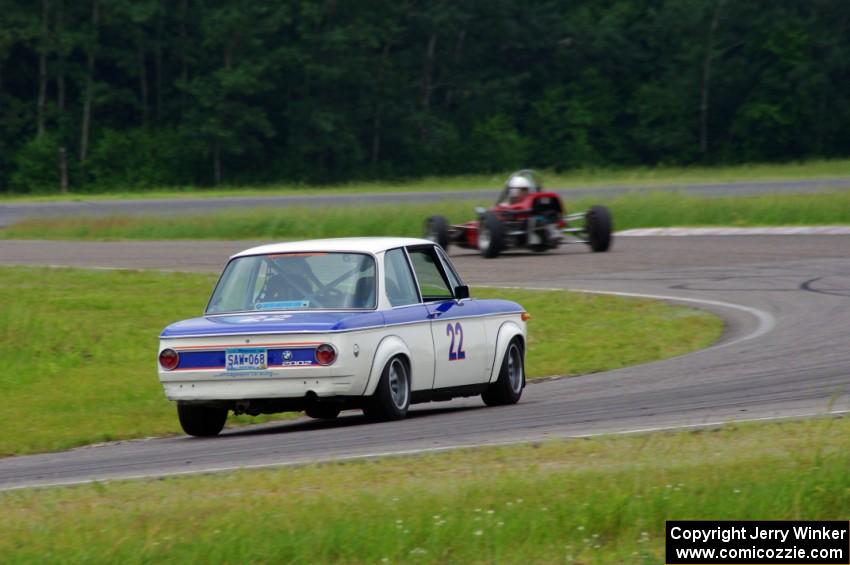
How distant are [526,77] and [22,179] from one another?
26172mm

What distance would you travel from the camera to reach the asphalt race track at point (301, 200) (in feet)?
147

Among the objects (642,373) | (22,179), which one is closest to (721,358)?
(642,373)

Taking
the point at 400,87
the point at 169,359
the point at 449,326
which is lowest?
the point at 169,359

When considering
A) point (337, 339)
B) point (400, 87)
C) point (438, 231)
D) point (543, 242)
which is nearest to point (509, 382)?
point (337, 339)

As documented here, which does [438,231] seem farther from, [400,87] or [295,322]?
[400,87]

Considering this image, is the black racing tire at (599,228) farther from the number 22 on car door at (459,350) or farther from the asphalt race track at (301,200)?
the number 22 on car door at (459,350)

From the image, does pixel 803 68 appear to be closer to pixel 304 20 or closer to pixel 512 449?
pixel 304 20

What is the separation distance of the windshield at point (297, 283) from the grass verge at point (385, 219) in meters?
24.1

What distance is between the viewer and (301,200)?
49.0 meters

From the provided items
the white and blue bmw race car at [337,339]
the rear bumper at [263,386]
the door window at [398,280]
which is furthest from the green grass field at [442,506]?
the door window at [398,280]

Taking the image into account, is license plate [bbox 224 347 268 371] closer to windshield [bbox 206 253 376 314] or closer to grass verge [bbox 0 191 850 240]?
windshield [bbox 206 253 376 314]

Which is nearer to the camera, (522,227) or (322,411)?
(322,411)

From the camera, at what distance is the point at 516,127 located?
249 feet

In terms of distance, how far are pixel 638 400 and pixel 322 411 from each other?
2457mm
